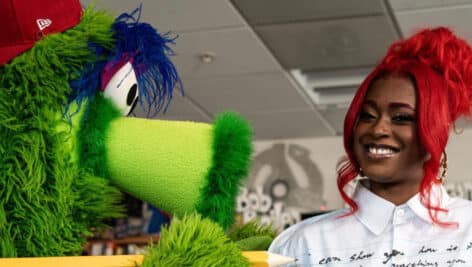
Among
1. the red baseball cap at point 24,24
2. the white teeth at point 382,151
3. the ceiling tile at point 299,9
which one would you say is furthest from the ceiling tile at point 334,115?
the red baseball cap at point 24,24

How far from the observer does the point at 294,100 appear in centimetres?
484

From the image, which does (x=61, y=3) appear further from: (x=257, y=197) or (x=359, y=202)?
(x=257, y=197)

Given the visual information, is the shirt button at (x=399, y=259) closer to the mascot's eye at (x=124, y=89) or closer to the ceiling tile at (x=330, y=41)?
the mascot's eye at (x=124, y=89)

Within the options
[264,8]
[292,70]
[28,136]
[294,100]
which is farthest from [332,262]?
[294,100]

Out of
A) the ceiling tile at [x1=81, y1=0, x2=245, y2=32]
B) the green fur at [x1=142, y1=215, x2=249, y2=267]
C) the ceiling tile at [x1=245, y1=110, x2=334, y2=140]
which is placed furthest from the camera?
the ceiling tile at [x1=245, y1=110, x2=334, y2=140]

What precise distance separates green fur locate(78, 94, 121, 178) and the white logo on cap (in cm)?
12

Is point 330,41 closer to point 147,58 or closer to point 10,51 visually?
point 147,58

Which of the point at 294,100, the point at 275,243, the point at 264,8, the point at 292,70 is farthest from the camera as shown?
the point at 294,100

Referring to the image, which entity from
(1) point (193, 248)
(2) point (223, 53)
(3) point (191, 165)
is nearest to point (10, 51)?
(3) point (191, 165)

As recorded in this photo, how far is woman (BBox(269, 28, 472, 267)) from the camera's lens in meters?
1.25

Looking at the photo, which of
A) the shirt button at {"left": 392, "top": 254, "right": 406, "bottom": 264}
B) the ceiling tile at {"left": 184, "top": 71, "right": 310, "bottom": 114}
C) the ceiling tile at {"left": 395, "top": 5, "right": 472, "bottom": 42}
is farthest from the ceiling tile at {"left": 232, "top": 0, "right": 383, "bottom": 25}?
the shirt button at {"left": 392, "top": 254, "right": 406, "bottom": 264}

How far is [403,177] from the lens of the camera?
1303 mm

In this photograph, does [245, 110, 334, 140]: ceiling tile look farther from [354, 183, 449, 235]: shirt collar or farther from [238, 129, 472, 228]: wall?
[354, 183, 449, 235]: shirt collar

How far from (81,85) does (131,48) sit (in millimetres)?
112
